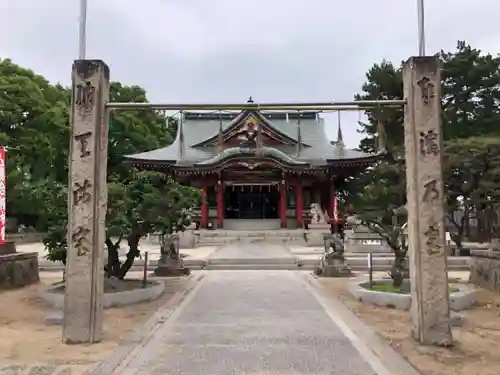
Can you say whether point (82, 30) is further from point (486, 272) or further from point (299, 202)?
point (299, 202)

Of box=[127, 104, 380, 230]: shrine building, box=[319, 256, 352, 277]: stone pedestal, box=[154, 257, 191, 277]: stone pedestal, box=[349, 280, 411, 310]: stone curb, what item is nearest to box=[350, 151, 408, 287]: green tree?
box=[349, 280, 411, 310]: stone curb

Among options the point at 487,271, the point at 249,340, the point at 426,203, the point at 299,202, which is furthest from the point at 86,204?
the point at 299,202

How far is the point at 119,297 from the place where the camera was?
1074cm

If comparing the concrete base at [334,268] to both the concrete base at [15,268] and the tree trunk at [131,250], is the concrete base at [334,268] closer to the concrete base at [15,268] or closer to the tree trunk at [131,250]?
the tree trunk at [131,250]

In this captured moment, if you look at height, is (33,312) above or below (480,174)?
below

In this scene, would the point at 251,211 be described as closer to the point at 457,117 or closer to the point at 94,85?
the point at 457,117

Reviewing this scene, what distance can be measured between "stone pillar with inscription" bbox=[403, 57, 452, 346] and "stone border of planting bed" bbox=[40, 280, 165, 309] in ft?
19.5

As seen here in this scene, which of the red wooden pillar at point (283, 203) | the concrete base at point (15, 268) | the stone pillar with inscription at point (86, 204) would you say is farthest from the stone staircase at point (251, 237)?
the stone pillar with inscription at point (86, 204)

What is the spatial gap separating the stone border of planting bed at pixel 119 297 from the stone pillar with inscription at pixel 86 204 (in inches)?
128

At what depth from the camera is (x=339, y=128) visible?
3344 cm

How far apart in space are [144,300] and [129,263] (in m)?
1.65

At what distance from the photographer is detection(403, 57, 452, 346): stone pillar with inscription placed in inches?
277

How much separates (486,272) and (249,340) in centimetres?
847

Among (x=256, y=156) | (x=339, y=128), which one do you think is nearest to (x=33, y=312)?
(x=256, y=156)
